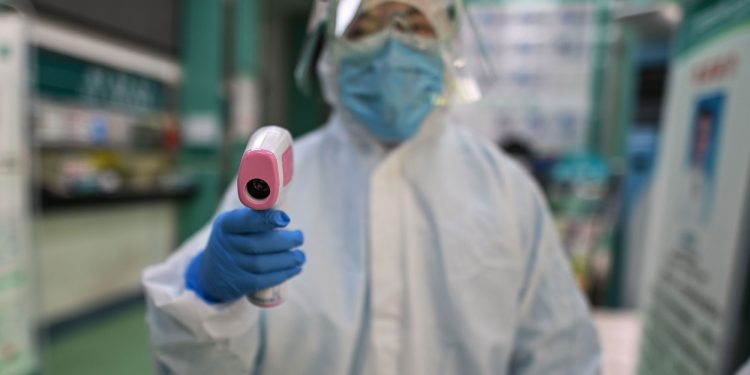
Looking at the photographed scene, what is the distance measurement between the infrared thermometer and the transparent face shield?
0.34m

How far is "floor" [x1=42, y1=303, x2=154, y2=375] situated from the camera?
215 centimetres

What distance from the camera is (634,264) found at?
3.51 metres

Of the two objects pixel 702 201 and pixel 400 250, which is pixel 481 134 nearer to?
pixel 702 201

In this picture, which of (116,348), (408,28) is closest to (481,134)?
(408,28)

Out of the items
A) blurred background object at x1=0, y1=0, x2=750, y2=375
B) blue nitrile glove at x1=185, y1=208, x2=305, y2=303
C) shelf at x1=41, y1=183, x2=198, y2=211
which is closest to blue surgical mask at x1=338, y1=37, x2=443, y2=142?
blurred background object at x1=0, y1=0, x2=750, y2=375

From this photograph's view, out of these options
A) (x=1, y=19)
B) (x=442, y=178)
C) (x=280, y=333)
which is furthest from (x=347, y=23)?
(x=1, y=19)

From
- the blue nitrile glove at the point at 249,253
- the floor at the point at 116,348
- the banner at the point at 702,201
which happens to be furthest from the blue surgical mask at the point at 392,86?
the floor at the point at 116,348

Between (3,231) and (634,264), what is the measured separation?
3823 mm

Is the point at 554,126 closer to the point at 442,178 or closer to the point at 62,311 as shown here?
the point at 442,178

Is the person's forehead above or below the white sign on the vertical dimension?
above

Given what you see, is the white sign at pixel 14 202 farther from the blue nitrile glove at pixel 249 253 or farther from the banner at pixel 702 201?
the banner at pixel 702 201

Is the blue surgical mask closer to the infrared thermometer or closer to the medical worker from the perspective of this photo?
the medical worker

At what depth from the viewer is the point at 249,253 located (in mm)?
578

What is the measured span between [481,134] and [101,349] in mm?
2548
